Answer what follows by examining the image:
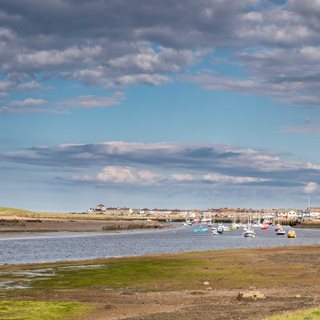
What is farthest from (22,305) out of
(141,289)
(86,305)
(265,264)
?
(265,264)

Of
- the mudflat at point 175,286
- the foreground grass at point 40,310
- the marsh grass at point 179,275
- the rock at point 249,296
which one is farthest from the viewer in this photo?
the marsh grass at point 179,275

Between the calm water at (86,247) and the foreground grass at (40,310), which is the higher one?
the calm water at (86,247)

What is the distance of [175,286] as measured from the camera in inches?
1938

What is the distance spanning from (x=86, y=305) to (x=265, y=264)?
30864mm

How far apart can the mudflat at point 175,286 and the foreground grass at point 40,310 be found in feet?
2.40

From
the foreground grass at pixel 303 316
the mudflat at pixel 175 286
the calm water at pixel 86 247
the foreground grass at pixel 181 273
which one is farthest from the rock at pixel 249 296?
the calm water at pixel 86 247

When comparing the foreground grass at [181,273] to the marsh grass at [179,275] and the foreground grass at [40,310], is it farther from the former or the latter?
the foreground grass at [40,310]

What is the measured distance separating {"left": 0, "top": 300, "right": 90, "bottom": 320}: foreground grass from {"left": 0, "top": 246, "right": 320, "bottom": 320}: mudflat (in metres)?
0.73

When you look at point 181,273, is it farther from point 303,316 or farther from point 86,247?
point 86,247

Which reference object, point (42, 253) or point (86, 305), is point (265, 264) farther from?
point (42, 253)

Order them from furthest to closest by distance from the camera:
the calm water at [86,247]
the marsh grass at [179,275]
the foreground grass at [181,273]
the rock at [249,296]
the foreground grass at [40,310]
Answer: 1. the calm water at [86,247]
2. the foreground grass at [181,273]
3. the marsh grass at [179,275]
4. the rock at [249,296]
5. the foreground grass at [40,310]

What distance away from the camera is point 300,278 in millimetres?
53031

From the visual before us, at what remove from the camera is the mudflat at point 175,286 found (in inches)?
1451

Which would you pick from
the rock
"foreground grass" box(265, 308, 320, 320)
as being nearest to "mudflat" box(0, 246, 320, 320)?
the rock
